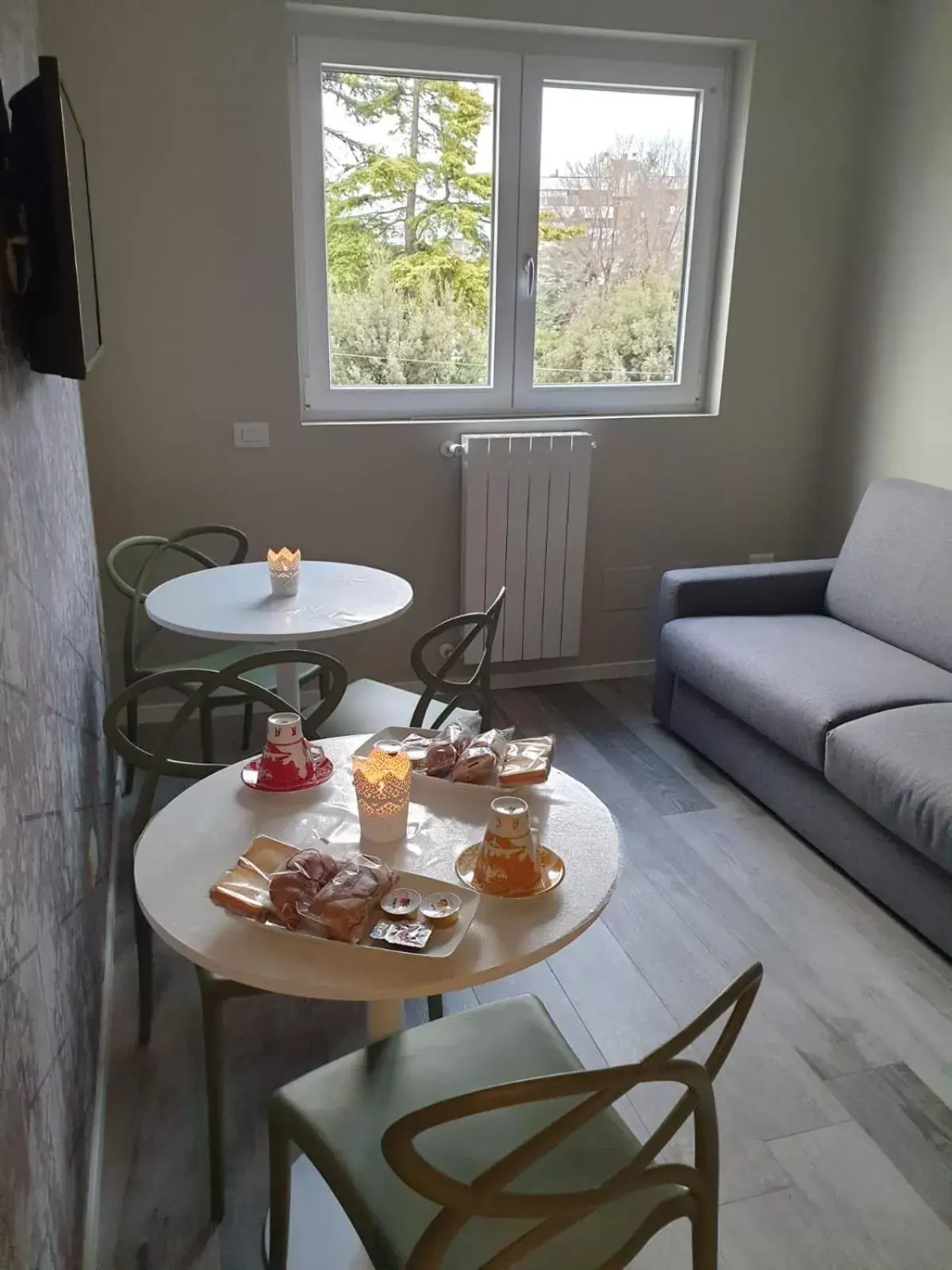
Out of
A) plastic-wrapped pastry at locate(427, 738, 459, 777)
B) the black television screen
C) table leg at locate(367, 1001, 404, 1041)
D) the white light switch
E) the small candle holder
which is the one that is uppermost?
the black television screen

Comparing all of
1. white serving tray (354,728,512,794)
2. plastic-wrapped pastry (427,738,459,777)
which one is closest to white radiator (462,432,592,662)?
white serving tray (354,728,512,794)

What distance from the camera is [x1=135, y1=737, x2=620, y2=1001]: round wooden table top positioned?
3.59ft

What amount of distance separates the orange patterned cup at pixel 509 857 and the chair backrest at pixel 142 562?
165cm

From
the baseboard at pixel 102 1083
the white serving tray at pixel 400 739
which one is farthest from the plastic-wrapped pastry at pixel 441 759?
the baseboard at pixel 102 1083

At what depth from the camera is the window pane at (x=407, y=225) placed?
10.1 feet

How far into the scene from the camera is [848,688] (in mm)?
2551

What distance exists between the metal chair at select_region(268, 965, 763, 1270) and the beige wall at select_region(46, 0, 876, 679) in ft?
7.38

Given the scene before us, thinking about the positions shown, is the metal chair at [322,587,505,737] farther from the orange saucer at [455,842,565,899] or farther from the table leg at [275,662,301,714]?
the orange saucer at [455,842,565,899]

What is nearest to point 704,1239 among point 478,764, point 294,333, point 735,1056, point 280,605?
point 478,764

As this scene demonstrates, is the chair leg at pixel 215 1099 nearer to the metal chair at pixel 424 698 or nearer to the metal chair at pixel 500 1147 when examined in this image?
the metal chair at pixel 500 1147

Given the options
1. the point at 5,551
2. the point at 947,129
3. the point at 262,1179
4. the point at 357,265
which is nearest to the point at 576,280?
the point at 357,265

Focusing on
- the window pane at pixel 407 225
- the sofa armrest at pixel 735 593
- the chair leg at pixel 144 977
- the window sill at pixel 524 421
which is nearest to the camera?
the chair leg at pixel 144 977

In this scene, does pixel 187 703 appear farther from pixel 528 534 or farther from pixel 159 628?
pixel 528 534

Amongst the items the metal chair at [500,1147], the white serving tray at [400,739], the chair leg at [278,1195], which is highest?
the white serving tray at [400,739]
